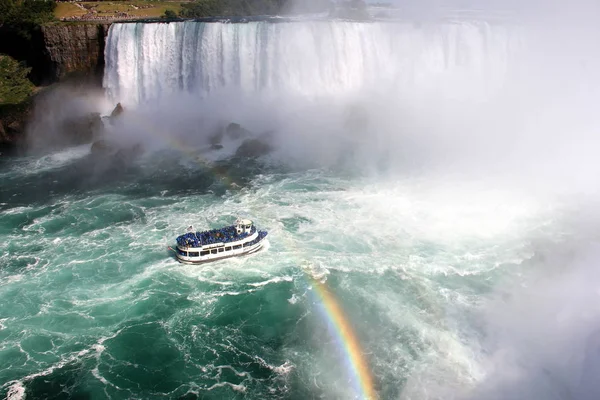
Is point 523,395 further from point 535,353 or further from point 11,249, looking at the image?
point 11,249

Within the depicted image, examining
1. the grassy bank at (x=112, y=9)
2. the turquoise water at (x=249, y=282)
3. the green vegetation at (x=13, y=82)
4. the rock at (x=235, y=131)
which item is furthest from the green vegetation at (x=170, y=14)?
the turquoise water at (x=249, y=282)

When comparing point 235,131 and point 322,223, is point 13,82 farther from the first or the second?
point 322,223

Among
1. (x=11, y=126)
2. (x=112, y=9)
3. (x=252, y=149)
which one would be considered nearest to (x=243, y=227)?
(x=252, y=149)

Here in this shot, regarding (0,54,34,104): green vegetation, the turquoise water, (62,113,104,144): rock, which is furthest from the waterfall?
the turquoise water

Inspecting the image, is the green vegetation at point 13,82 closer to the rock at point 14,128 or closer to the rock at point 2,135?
the rock at point 14,128

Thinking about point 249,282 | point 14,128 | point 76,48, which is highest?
point 76,48
